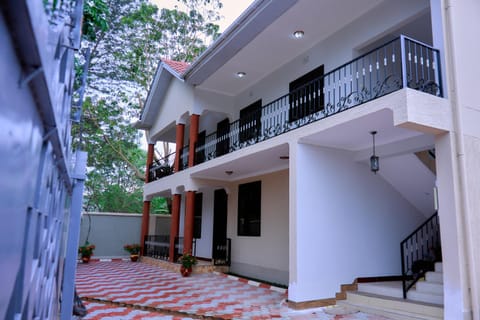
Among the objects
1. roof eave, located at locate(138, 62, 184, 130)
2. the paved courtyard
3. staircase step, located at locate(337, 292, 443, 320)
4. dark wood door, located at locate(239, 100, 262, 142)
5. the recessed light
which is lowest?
the paved courtyard

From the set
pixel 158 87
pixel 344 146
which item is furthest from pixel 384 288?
pixel 158 87

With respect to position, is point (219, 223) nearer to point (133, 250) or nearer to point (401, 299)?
point (133, 250)

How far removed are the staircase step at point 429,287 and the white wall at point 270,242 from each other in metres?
3.69

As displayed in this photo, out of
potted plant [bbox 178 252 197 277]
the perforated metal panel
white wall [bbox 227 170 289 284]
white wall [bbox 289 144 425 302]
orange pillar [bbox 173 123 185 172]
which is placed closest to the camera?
the perforated metal panel

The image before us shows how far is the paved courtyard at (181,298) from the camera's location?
19.8ft

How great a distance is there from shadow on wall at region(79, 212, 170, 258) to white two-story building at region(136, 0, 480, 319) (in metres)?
4.68

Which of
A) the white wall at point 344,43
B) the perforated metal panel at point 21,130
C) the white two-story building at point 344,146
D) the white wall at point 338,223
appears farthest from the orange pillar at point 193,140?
the perforated metal panel at point 21,130

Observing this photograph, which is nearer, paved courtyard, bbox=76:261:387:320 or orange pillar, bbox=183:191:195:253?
paved courtyard, bbox=76:261:387:320

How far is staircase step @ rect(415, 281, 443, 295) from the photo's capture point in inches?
231

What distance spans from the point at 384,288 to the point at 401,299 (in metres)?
0.47

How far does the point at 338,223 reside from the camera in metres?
7.04

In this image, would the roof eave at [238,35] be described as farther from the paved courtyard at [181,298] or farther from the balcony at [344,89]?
the paved courtyard at [181,298]

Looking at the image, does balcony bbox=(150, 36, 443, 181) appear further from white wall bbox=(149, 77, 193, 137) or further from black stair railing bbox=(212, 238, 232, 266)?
black stair railing bbox=(212, 238, 232, 266)

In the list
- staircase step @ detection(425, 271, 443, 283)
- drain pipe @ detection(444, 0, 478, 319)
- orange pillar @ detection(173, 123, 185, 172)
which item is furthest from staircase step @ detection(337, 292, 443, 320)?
orange pillar @ detection(173, 123, 185, 172)
